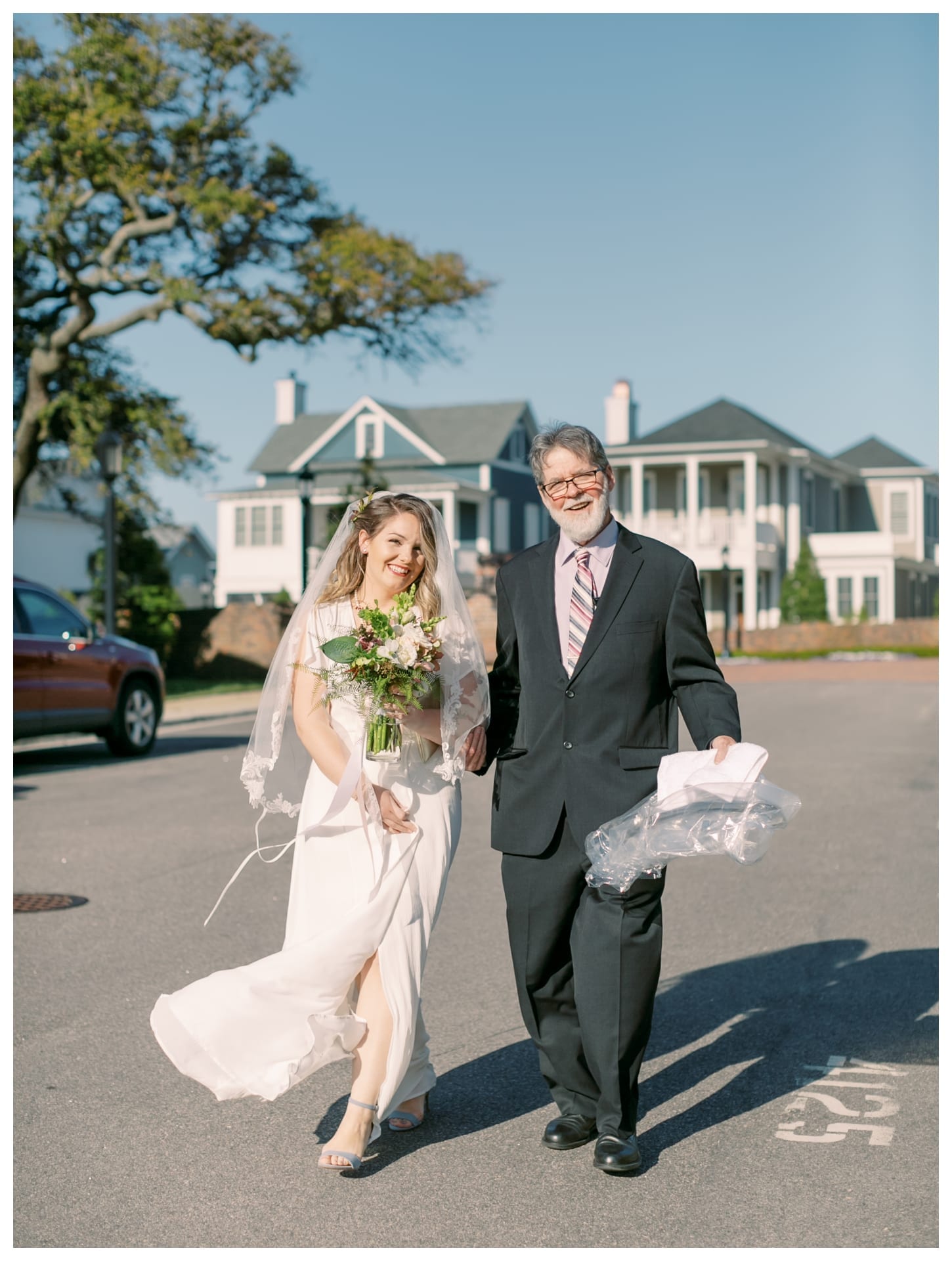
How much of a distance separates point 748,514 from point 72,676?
36070mm

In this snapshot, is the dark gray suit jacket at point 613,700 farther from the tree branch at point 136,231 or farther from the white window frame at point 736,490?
the white window frame at point 736,490

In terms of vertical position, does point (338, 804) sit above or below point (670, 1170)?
above

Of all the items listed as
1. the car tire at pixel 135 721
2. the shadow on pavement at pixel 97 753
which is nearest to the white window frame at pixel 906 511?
the shadow on pavement at pixel 97 753

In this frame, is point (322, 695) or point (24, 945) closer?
point (322, 695)

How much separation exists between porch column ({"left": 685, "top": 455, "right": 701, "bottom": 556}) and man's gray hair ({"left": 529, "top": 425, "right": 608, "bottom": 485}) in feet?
147

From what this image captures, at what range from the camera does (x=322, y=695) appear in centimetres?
459

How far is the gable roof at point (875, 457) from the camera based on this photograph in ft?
192

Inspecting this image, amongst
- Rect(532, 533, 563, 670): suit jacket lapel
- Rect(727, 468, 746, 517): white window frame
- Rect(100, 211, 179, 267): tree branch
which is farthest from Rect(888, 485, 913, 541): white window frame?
Rect(532, 533, 563, 670): suit jacket lapel

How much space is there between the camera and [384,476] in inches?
1993

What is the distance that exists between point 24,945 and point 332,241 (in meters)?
20.4

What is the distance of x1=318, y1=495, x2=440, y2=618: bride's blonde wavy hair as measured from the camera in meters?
4.66

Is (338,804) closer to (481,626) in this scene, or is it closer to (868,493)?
(481,626)

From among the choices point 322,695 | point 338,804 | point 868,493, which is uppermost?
point 868,493

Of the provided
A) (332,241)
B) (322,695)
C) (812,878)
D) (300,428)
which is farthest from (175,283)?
(300,428)
